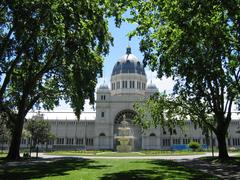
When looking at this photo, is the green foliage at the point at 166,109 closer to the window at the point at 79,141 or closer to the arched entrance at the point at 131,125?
the arched entrance at the point at 131,125

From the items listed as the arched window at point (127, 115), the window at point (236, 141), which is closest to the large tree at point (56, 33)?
the arched window at point (127, 115)

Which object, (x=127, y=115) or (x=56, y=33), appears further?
(x=127, y=115)

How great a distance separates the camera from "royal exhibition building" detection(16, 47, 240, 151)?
100812mm

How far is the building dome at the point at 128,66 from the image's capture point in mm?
109750

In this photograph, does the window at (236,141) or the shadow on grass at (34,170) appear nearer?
the shadow on grass at (34,170)

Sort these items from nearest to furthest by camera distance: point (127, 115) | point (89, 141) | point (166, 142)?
point (166, 142), point (127, 115), point (89, 141)

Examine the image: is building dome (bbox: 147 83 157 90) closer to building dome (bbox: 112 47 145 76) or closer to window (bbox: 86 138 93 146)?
building dome (bbox: 112 47 145 76)

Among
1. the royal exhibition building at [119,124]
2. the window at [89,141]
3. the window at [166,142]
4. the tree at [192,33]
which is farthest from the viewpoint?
the window at [89,141]

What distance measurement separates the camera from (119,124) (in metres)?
105

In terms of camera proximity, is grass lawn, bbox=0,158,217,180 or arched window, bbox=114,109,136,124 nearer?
grass lawn, bbox=0,158,217,180

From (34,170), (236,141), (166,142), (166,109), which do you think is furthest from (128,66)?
(34,170)

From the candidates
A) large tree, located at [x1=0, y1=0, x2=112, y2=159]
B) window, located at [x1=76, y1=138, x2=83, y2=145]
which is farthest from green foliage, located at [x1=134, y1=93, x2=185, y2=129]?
window, located at [x1=76, y1=138, x2=83, y2=145]

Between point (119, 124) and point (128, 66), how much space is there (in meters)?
21.9

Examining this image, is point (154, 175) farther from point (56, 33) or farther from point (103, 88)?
point (103, 88)
